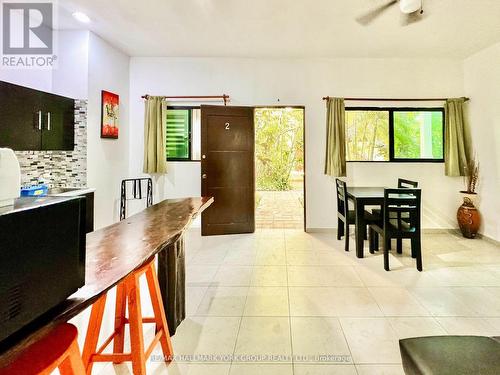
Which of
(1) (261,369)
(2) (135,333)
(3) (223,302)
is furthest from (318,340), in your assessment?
(2) (135,333)

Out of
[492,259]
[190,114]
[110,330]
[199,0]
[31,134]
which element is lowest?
[110,330]

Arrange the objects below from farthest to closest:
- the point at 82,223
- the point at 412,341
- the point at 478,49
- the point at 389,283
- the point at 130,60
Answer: the point at 130,60
the point at 478,49
the point at 389,283
the point at 412,341
the point at 82,223

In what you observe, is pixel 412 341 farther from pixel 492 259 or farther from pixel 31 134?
pixel 31 134

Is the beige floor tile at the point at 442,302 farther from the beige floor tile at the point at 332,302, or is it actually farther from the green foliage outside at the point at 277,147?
the green foliage outside at the point at 277,147

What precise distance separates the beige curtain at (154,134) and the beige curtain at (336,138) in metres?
2.76

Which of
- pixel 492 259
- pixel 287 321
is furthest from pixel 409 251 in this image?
pixel 287 321

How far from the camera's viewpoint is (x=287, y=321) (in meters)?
2.09

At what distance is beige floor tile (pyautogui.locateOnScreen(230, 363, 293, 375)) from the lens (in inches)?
62.6

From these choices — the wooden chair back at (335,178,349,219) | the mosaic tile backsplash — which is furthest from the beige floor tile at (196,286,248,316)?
the mosaic tile backsplash

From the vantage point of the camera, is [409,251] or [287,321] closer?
[287,321]

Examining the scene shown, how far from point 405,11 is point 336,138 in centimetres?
211

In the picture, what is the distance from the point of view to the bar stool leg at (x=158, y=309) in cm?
158

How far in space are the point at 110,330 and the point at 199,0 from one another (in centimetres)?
325

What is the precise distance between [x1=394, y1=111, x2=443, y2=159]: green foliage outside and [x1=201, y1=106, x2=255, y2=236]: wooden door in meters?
2.48
